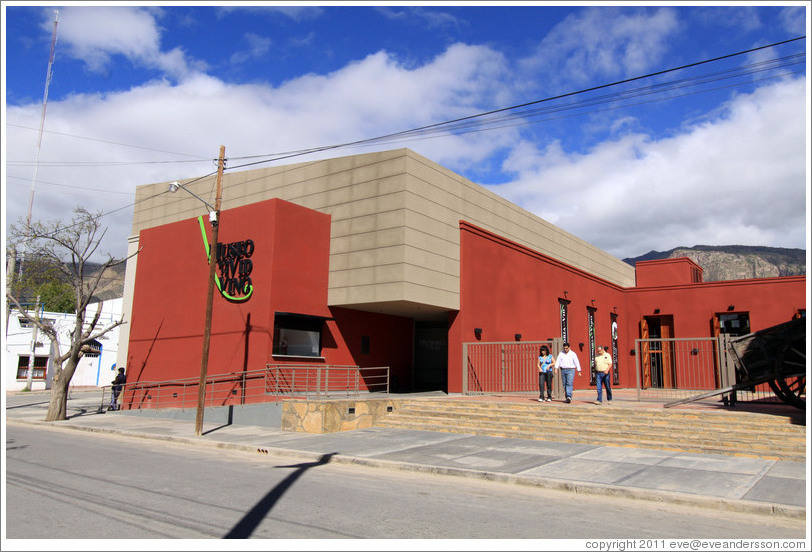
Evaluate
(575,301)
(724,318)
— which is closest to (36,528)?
(575,301)

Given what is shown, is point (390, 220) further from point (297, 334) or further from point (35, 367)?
point (35, 367)

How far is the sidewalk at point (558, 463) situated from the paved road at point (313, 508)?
0.24 metres

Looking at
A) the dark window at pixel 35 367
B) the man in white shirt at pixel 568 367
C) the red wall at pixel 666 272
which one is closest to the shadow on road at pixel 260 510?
the man in white shirt at pixel 568 367

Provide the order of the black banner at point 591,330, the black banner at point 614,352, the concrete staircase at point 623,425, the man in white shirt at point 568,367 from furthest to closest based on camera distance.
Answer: the black banner at point 614,352 → the black banner at point 591,330 → the man in white shirt at point 568,367 → the concrete staircase at point 623,425

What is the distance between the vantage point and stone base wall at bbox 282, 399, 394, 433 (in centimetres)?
1561

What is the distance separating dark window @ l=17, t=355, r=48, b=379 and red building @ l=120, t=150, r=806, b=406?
20969 mm

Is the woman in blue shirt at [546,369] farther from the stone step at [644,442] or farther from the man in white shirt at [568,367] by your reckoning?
the stone step at [644,442]

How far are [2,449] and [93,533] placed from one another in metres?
1.21

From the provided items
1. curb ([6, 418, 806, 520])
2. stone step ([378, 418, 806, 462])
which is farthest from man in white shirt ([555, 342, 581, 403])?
curb ([6, 418, 806, 520])

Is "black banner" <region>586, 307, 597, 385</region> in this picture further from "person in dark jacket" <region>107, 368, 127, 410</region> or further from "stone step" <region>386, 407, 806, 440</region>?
"person in dark jacket" <region>107, 368, 127, 410</region>

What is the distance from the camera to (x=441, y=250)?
20953 millimetres

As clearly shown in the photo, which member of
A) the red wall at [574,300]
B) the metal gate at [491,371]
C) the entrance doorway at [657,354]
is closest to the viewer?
the metal gate at [491,371]

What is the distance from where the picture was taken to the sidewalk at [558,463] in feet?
26.4

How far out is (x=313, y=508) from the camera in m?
7.15
